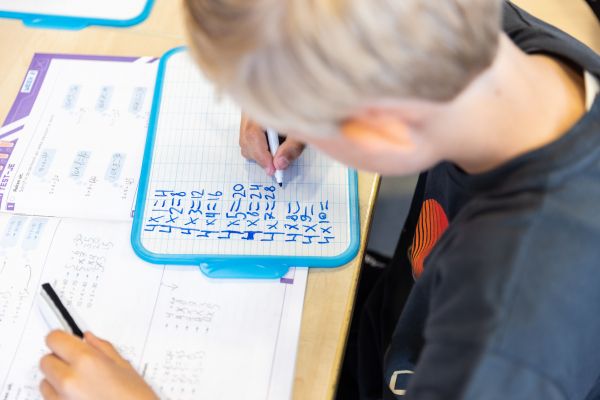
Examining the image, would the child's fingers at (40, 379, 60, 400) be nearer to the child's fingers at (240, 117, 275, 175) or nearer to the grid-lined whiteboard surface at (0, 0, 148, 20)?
the child's fingers at (240, 117, 275, 175)

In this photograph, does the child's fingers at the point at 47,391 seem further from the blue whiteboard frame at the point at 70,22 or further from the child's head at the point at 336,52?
the blue whiteboard frame at the point at 70,22

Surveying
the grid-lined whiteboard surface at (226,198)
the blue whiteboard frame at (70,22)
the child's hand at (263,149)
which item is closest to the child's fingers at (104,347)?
the grid-lined whiteboard surface at (226,198)

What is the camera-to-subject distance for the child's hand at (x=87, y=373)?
0.51 m

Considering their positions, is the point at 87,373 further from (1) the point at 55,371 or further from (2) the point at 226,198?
(2) the point at 226,198

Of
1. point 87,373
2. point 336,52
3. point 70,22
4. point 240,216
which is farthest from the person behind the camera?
point 70,22

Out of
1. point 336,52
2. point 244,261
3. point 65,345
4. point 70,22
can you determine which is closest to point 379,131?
point 336,52

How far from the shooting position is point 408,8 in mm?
345

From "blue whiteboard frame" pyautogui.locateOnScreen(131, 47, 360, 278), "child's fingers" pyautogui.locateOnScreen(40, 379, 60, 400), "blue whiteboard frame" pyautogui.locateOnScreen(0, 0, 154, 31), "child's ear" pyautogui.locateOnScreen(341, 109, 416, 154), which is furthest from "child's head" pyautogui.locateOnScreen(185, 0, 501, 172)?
"blue whiteboard frame" pyautogui.locateOnScreen(0, 0, 154, 31)

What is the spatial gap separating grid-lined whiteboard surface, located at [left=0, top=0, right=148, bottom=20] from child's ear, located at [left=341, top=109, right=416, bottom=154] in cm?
54

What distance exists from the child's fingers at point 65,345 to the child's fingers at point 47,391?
26 millimetres

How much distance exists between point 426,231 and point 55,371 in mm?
430

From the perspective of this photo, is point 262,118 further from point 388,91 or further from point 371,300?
point 371,300

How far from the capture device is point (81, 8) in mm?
832

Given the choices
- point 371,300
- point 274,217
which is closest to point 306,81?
point 274,217
